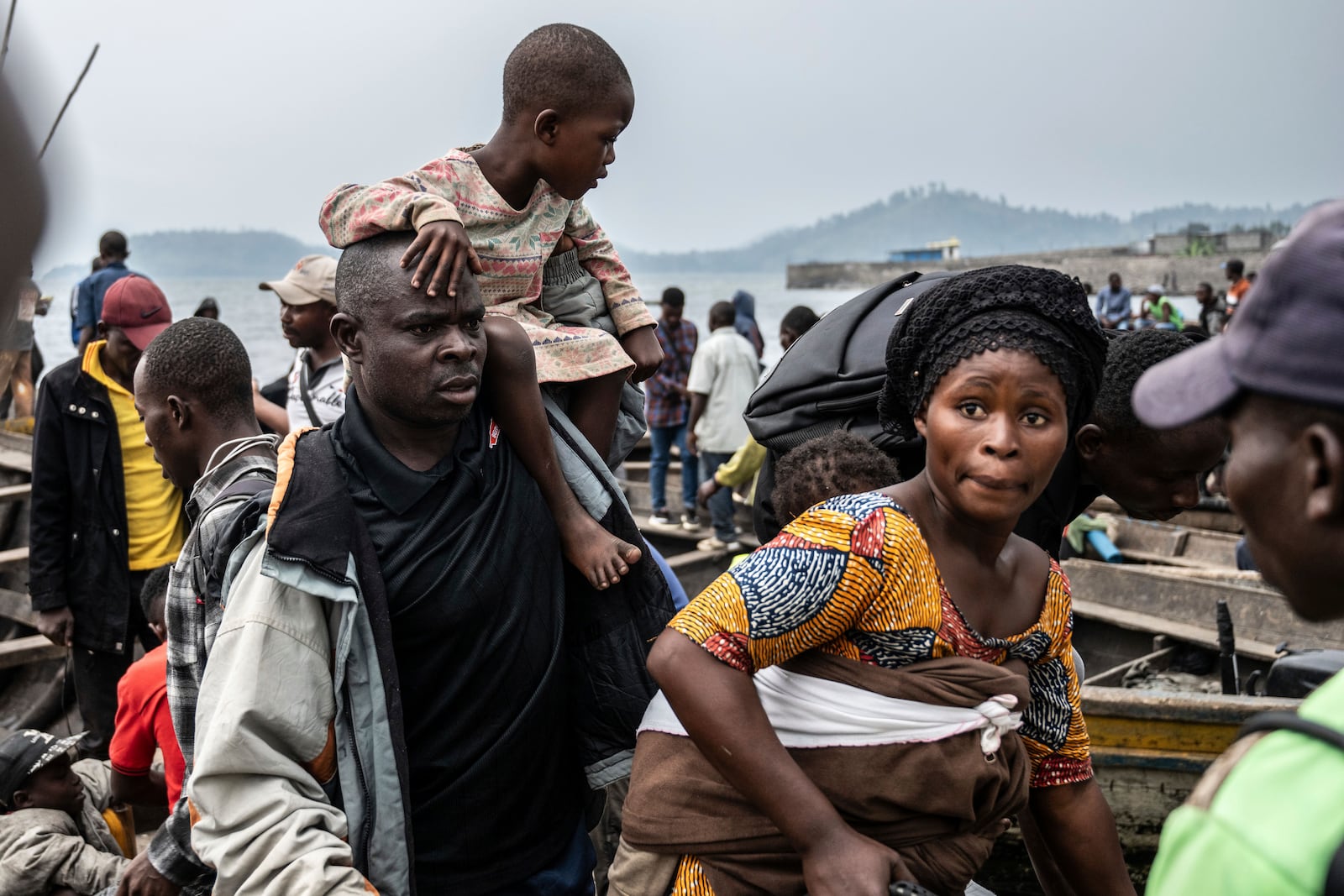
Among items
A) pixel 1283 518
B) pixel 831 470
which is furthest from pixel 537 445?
pixel 1283 518

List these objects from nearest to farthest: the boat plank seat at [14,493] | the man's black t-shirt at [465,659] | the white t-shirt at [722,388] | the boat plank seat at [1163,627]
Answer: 1. the man's black t-shirt at [465,659]
2. the boat plank seat at [1163,627]
3. the boat plank seat at [14,493]
4. the white t-shirt at [722,388]

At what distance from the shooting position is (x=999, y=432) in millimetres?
1702

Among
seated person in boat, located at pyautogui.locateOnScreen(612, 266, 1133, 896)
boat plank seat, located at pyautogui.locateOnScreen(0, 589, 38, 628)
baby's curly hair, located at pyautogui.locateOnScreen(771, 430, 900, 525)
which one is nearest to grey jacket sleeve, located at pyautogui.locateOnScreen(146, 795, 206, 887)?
seated person in boat, located at pyautogui.locateOnScreen(612, 266, 1133, 896)

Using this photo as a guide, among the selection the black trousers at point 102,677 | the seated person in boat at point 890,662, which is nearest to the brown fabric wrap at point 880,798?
the seated person in boat at point 890,662

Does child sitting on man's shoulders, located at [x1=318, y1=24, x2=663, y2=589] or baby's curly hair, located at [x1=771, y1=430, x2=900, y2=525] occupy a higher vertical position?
child sitting on man's shoulders, located at [x1=318, y1=24, x2=663, y2=589]

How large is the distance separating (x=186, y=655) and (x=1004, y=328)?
5.52 feet

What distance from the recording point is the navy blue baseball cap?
0.88 metres

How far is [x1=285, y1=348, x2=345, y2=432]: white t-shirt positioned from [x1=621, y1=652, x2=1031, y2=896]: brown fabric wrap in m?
2.47

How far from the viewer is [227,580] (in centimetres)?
186

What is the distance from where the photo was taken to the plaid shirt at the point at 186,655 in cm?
202

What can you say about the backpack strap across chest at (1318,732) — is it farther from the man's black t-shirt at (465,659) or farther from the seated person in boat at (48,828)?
the seated person in boat at (48,828)

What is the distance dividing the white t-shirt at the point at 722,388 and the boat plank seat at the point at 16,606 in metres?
5.00

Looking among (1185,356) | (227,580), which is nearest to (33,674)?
(227,580)

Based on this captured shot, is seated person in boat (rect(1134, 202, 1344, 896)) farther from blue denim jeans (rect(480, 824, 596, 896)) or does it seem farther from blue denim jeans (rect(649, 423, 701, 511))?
blue denim jeans (rect(649, 423, 701, 511))
